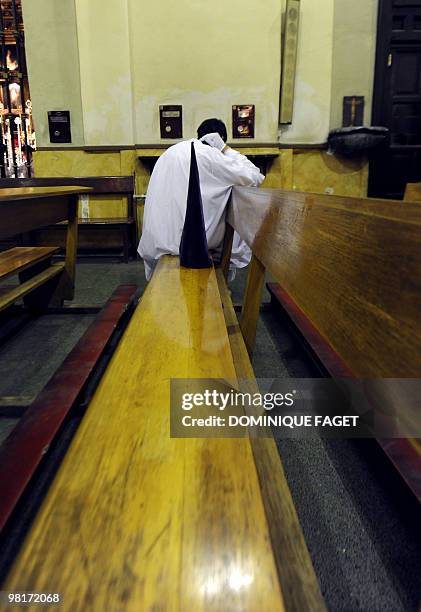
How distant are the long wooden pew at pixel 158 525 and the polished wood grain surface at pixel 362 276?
26 centimetres

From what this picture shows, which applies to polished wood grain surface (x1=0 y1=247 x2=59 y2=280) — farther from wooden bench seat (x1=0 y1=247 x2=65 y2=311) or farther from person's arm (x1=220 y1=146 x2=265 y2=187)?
person's arm (x1=220 y1=146 x2=265 y2=187)

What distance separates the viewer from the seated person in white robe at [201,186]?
324cm

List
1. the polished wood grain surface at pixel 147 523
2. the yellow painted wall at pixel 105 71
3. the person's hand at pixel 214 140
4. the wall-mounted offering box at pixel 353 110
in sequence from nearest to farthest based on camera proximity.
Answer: the polished wood grain surface at pixel 147 523 → the person's hand at pixel 214 140 → the yellow painted wall at pixel 105 71 → the wall-mounted offering box at pixel 353 110

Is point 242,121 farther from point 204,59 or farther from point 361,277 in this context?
point 361,277

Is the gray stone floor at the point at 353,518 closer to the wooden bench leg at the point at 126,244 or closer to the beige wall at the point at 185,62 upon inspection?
the wooden bench leg at the point at 126,244

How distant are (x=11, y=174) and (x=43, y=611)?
8956 mm

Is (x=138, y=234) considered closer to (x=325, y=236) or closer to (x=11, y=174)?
(x=11, y=174)

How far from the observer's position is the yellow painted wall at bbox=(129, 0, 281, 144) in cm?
530

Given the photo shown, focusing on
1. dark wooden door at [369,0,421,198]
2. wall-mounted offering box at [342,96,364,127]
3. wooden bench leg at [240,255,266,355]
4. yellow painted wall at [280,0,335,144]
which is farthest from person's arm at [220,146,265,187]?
dark wooden door at [369,0,421,198]

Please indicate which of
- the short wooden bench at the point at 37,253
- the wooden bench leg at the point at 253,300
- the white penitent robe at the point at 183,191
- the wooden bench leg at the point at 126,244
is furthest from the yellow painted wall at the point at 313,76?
the wooden bench leg at the point at 253,300

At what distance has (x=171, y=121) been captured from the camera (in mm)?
5566

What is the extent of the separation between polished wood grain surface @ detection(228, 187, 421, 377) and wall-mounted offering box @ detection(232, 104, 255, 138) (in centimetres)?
469

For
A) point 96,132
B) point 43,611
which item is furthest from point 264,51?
point 43,611

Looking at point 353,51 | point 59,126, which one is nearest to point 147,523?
point 59,126
